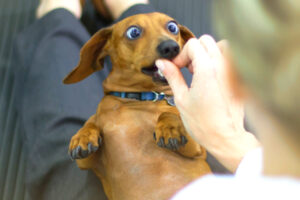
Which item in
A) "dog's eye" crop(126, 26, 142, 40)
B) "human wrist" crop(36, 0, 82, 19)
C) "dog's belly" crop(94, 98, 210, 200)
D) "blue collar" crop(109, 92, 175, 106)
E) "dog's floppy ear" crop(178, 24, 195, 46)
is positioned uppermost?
"human wrist" crop(36, 0, 82, 19)

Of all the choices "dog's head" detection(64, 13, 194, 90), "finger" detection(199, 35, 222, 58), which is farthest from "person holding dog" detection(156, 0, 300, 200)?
"dog's head" detection(64, 13, 194, 90)

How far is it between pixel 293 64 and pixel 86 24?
195cm

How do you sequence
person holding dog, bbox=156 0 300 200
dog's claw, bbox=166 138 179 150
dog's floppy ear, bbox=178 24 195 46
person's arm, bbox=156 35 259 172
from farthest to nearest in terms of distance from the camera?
dog's floppy ear, bbox=178 24 195 46 → dog's claw, bbox=166 138 179 150 → person's arm, bbox=156 35 259 172 → person holding dog, bbox=156 0 300 200

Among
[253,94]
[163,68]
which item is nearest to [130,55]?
[163,68]

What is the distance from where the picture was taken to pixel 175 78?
0.93 m

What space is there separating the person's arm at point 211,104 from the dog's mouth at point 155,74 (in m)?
0.14

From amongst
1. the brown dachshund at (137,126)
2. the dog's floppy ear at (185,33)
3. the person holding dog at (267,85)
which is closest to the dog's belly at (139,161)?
the brown dachshund at (137,126)

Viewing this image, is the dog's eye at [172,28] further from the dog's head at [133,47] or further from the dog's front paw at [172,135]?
the dog's front paw at [172,135]

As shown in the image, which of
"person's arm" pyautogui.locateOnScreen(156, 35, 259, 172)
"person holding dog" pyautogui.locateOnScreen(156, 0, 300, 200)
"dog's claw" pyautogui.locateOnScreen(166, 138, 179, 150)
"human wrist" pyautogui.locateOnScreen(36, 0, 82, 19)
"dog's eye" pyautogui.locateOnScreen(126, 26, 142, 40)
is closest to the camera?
"person holding dog" pyautogui.locateOnScreen(156, 0, 300, 200)

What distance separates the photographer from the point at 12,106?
1.87 meters

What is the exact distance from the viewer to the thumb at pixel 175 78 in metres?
0.91

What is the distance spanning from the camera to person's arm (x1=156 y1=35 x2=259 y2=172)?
2.74 feet

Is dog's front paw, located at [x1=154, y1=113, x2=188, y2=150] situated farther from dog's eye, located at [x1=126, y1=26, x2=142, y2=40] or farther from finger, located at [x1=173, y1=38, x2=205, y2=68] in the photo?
dog's eye, located at [x1=126, y1=26, x2=142, y2=40]

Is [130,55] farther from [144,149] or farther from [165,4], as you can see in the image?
[165,4]
